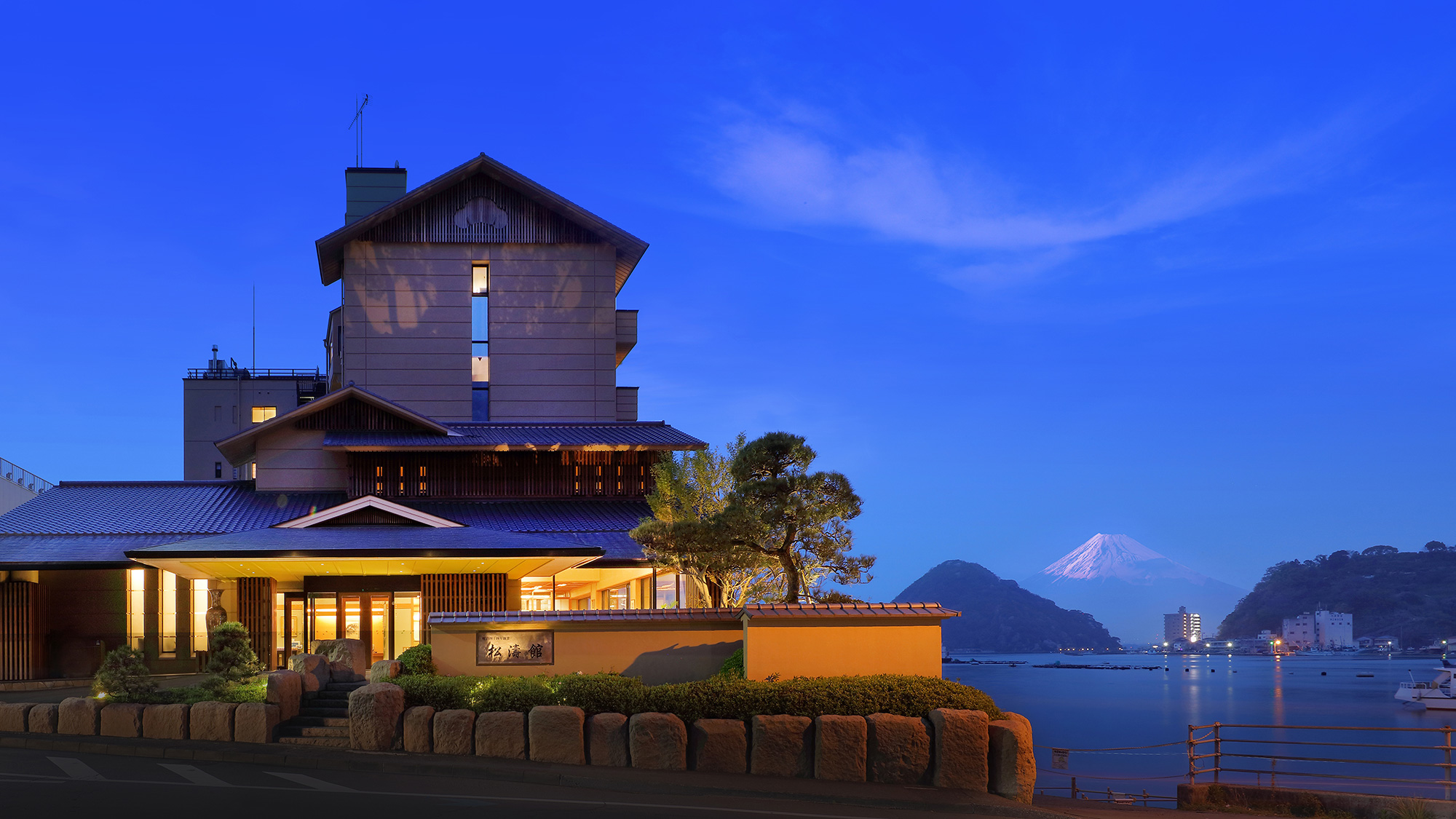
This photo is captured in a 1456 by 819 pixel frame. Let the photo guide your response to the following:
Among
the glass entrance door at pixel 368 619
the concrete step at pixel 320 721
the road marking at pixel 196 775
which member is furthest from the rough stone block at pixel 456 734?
the glass entrance door at pixel 368 619

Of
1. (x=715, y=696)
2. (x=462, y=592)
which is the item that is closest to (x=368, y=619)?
(x=462, y=592)

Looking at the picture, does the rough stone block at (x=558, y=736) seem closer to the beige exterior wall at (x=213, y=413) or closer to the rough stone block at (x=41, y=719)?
the rough stone block at (x=41, y=719)

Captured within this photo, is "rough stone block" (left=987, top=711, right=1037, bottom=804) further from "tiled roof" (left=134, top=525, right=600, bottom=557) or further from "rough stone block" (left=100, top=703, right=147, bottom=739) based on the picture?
"rough stone block" (left=100, top=703, right=147, bottom=739)

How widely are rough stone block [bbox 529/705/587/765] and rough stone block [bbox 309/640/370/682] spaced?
6.46 metres

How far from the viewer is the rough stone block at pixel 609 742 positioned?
16516 millimetres

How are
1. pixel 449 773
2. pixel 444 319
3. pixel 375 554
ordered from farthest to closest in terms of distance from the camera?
1. pixel 444 319
2. pixel 375 554
3. pixel 449 773

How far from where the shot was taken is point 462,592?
2881cm

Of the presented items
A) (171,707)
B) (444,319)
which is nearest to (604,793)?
(171,707)

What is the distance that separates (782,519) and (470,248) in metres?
25.5

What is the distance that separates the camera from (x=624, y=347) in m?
46.9

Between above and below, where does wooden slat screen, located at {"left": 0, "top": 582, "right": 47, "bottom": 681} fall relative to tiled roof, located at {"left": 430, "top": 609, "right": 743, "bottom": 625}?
below

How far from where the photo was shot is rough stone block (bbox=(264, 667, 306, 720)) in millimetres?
19047

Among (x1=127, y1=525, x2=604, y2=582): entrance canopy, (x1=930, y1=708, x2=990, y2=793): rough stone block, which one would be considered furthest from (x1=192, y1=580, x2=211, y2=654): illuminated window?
(x1=930, y1=708, x2=990, y2=793): rough stone block

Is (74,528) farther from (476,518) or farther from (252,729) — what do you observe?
(252,729)
